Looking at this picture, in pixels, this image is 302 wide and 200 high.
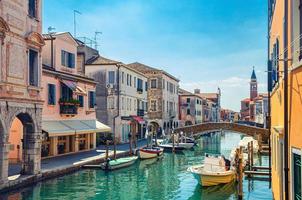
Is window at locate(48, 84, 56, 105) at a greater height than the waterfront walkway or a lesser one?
greater

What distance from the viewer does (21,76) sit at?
1872 cm

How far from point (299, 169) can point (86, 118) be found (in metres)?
27.7

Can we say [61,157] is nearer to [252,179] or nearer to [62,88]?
[62,88]

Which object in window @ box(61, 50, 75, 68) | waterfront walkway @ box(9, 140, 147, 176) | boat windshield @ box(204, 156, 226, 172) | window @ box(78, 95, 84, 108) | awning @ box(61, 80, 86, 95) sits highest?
window @ box(61, 50, 75, 68)

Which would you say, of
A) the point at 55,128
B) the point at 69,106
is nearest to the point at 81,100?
the point at 69,106

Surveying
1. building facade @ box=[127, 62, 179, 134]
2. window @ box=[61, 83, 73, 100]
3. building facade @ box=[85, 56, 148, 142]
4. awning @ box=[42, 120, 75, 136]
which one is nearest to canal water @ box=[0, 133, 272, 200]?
awning @ box=[42, 120, 75, 136]

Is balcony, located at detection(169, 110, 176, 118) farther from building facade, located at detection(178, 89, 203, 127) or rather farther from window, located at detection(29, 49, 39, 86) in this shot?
window, located at detection(29, 49, 39, 86)

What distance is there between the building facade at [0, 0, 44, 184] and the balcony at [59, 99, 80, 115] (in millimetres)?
7871

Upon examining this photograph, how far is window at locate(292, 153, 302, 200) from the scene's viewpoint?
6312mm

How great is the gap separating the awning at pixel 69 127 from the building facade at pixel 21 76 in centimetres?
441

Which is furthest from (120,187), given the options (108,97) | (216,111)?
(216,111)

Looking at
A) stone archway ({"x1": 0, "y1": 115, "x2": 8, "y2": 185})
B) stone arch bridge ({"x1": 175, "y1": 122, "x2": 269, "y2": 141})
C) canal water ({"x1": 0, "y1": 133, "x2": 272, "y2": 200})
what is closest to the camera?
stone archway ({"x1": 0, "y1": 115, "x2": 8, "y2": 185})

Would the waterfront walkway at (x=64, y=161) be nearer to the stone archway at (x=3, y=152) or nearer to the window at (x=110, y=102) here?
the stone archway at (x=3, y=152)

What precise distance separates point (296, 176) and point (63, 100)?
23.4 metres
